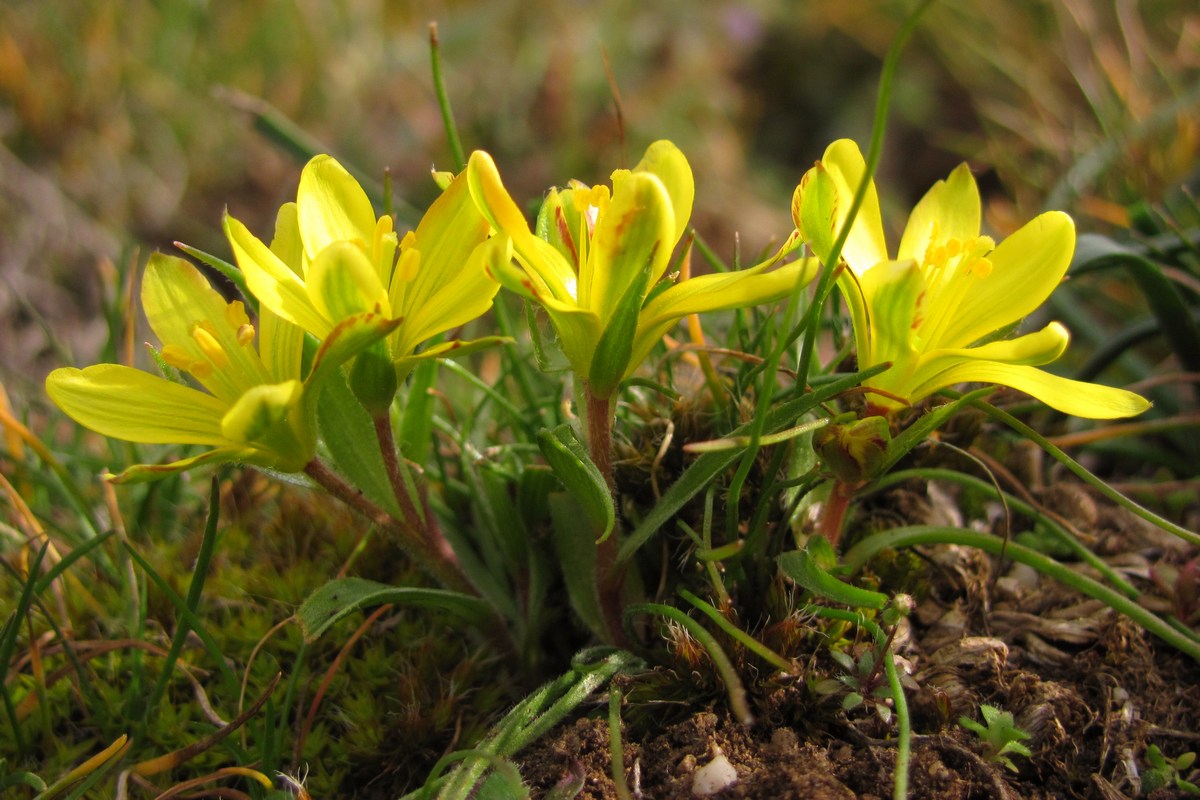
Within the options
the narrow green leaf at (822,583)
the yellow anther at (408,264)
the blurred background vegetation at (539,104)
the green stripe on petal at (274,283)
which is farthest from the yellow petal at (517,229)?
the blurred background vegetation at (539,104)

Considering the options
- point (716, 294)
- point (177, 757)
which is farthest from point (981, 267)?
point (177, 757)

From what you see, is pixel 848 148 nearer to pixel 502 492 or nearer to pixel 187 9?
pixel 502 492

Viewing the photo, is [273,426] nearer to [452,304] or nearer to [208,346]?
[208,346]

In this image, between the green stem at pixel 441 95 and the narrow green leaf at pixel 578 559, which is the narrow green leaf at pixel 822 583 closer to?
the narrow green leaf at pixel 578 559

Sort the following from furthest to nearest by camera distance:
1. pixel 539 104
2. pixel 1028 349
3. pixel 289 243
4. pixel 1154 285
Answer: pixel 539 104 → pixel 1154 285 → pixel 289 243 → pixel 1028 349

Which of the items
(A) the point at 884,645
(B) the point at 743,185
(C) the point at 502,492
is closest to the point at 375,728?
(C) the point at 502,492
